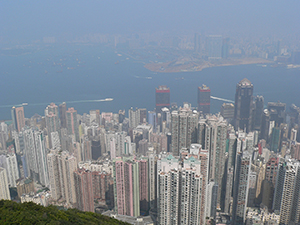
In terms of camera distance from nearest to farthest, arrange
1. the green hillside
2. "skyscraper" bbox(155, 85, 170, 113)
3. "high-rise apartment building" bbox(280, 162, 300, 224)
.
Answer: the green hillside → "high-rise apartment building" bbox(280, 162, 300, 224) → "skyscraper" bbox(155, 85, 170, 113)

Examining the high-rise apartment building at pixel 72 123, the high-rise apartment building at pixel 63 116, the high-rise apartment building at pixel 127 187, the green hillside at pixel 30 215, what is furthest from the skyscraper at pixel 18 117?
the green hillside at pixel 30 215

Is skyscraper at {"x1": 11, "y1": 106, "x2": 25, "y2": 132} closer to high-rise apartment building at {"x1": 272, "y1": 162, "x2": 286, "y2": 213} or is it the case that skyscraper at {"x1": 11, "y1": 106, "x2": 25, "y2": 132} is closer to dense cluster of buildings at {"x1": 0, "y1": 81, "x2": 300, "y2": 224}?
dense cluster of buildings at {"x1": 0, "y1": 81, "x2": 300, "y2": 224}

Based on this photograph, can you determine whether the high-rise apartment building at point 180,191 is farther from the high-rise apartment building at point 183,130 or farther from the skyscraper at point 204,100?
the skyscraper at point 204,100

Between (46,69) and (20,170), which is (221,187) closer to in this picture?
(20,170)

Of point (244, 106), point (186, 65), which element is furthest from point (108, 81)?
point (244, 106)

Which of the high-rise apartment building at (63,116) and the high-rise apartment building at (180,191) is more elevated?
the high-rise apartment building at (180,191)

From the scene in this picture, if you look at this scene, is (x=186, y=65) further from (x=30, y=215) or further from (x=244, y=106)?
(x=30, y=215)

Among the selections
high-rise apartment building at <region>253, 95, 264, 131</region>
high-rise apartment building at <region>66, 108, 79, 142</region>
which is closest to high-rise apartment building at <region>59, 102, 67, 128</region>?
high-rise apartment building at <region>66, 108, 79, 142</region>
